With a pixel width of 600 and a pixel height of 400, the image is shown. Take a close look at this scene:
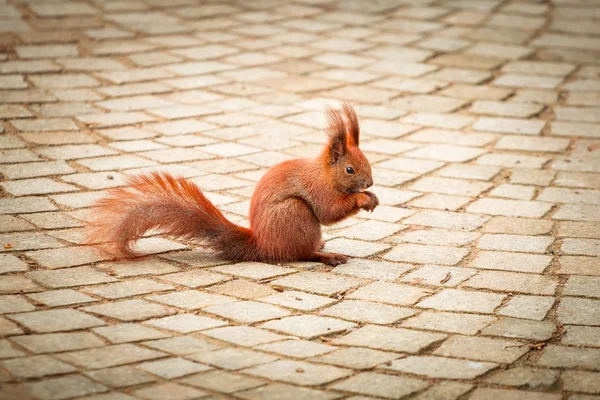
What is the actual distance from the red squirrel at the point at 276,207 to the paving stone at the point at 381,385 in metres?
1.34

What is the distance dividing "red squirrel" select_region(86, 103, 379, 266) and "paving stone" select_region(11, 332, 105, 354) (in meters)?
0.87

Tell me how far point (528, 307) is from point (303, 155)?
2.77 m

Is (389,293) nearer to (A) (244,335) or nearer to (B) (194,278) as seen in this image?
(A) (244,335)

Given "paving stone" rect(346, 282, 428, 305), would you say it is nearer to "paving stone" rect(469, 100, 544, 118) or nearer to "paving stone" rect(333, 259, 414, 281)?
"paving stone" rect(333, 259, 414, 281)

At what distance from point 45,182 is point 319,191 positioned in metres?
2.22

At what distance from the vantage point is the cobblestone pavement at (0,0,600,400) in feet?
12.8

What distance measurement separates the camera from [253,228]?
16.4 feet

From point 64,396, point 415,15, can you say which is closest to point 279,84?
point 415,15

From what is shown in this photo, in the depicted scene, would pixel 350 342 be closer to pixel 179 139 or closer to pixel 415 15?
pixel 179 139

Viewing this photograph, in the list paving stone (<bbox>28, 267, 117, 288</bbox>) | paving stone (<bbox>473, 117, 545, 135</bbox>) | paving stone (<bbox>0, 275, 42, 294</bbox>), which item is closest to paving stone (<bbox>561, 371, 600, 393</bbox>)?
paving stone (<bbox>28, 267, 117, 288</bbox>)

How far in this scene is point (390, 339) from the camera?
13.8 ft

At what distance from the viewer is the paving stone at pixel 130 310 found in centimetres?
428

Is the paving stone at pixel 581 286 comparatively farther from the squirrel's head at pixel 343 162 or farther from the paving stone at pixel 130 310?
the paving stone at pixel 130 310

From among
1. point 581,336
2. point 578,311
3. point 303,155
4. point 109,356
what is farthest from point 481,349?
point 303,155
